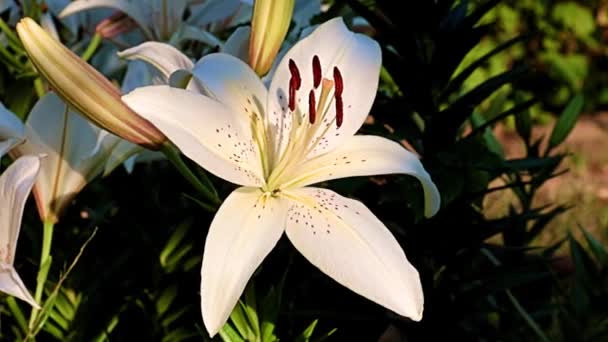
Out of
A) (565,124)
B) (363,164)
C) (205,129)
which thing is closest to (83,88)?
(205,129)

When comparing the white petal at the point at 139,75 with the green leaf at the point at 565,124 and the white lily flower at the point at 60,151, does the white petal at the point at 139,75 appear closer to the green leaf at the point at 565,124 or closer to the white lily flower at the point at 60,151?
the white lily flower at the point at 60,151

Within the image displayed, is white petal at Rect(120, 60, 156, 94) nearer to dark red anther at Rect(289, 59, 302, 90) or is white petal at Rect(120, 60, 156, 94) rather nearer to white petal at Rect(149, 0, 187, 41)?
white petal at Rect(149, 0, 187, 41)

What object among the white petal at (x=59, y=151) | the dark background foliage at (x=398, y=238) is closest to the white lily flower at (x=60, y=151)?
the white petal at (x=59, y=151)

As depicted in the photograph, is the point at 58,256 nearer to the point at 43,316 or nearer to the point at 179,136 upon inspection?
the point at 43,316

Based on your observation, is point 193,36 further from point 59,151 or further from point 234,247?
point 234,247

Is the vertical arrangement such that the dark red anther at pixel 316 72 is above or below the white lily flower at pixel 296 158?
above
